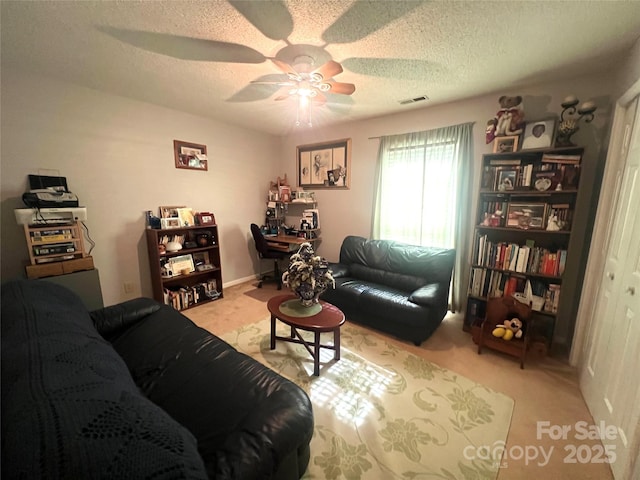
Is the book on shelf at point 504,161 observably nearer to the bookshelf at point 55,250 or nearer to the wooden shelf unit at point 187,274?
the wooden shelf unit at point 187,274

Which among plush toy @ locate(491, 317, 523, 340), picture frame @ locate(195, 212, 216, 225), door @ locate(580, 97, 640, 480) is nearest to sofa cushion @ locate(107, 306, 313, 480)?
door @ locate(580, 97, 640, 480)

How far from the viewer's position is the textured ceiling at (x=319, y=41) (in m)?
1.46

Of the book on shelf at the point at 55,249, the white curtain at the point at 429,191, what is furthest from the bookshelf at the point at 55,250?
the white curtain at the point at 429,191

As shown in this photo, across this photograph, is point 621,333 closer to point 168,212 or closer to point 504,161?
point 504,161

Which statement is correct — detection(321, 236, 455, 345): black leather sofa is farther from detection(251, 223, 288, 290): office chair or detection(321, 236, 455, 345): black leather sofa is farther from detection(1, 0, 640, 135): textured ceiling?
detection(1, 0, 640, 135): textured ceiling

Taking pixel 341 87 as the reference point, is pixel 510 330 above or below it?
below

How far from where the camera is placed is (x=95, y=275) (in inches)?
96.3

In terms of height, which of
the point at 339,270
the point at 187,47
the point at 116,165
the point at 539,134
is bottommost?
the point at 339,270

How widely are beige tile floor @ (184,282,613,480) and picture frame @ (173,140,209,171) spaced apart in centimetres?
190

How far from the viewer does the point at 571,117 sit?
217 cm

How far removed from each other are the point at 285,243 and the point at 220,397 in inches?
112

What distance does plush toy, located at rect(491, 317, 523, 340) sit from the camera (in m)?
2.22

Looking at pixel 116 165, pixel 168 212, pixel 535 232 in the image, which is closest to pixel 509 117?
pixel 535 232

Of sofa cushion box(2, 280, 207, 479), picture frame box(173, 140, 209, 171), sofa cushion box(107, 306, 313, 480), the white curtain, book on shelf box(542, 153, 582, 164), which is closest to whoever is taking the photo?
sofa cushion box(2, 280, 207, 479)
